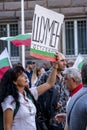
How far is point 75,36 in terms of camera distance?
17.5 m

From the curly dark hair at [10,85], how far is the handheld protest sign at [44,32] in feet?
3.51

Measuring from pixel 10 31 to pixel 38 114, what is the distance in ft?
37.1

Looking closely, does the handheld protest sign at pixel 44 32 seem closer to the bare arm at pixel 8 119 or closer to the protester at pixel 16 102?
the protester at pixel 16 102

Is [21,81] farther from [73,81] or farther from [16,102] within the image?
[73,81]

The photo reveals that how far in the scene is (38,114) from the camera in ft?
22.3

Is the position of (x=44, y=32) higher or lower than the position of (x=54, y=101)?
higher

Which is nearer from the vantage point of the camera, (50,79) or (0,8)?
(50,79)

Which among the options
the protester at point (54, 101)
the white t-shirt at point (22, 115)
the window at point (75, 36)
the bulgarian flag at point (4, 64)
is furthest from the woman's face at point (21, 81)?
the window at point (75, 36)

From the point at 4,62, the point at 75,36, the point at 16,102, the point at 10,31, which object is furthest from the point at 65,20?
the point at 16,102

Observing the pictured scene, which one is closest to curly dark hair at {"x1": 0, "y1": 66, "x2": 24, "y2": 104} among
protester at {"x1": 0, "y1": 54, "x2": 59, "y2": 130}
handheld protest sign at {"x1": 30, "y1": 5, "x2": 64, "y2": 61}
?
protester at {"x1": 0, "y1": 54, "x2": 59, "y2": 130}

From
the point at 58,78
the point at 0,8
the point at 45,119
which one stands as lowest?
the point at 45,119

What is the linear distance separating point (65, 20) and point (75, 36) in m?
0.59

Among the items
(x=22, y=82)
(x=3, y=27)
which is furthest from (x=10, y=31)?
(x=22, y=82)

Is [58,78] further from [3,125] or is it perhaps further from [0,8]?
[0,8]
